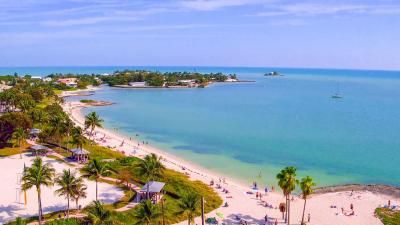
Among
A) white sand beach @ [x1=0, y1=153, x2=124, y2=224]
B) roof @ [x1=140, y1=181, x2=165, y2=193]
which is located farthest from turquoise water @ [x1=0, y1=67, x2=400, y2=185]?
white sand beach @ [x1=0, y1=153, x2=124, y2=224]

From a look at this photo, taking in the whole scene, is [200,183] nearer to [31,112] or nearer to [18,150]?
[18,150]

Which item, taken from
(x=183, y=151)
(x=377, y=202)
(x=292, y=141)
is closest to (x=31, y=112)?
(x=183, y=151)

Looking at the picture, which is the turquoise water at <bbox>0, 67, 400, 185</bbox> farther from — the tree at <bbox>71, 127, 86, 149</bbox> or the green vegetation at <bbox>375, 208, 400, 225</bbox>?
the tree at <bbox>71, 127, 86, 149</bbox>

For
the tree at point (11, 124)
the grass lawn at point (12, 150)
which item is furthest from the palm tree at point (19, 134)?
the tree at point (11, 124)

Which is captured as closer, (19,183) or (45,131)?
(19,183)

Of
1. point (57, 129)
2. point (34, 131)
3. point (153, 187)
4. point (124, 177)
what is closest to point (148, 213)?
point (153, 187)

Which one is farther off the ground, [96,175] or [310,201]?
[96,175]

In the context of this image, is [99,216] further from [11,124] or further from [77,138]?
[11,124]

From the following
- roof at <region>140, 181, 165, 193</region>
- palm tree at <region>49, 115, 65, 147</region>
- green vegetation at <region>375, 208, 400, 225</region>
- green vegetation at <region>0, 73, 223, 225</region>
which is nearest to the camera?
green vegetation at <region>0, 73, 223, 225</region>
